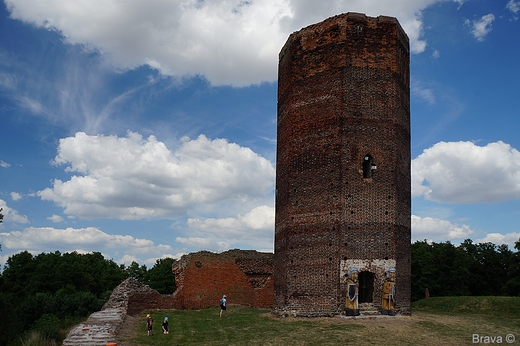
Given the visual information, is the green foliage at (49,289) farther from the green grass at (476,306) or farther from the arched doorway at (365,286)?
the green grass at (476,306)

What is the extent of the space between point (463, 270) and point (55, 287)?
38.8m

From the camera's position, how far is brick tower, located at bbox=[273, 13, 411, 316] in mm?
17234

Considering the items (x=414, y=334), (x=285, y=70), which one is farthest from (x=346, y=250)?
(x=285, y=70)

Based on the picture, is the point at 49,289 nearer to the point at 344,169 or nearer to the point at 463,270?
the point at 344,169

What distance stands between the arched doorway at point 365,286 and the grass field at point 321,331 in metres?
1.13

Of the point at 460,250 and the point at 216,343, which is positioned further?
the point at 460,250

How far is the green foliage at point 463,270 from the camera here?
4059 centimetres

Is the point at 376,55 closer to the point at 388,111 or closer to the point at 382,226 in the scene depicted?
the point at 388,111

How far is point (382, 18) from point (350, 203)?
314 inches

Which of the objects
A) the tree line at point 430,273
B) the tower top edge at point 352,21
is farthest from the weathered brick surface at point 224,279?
the tree line at point 430,273

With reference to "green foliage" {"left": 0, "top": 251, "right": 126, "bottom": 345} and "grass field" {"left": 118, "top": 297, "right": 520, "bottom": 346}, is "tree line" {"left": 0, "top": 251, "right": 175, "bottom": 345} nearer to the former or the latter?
"green foliage" {"left": 0, "top": 251, "right": 126, "bottom": 345}

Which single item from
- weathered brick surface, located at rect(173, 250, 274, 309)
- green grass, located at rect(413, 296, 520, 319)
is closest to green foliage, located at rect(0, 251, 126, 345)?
weathered brick surface, located at rect(173, 250, 274, 309)

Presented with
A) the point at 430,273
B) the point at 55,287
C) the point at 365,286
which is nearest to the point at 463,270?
the point at 430,273

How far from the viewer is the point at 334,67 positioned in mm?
18375
